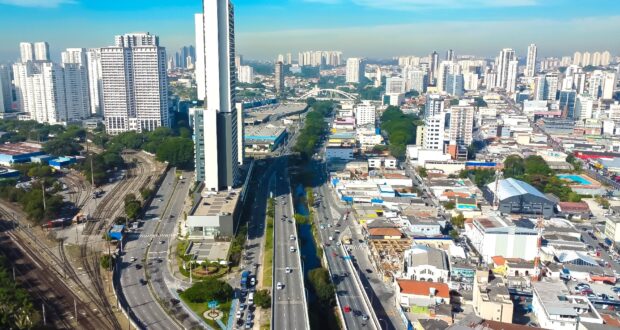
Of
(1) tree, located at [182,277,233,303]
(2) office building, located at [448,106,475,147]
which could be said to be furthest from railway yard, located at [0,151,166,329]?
(2) office building, located at [448,106,475,147]

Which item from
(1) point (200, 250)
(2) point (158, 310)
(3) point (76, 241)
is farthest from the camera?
(3) point (76, 241)

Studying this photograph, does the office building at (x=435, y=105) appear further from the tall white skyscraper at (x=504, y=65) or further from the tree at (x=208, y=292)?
the tall white skyscraper at (x=504, y=65)

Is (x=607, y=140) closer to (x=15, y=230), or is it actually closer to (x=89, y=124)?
(x=15, y=230)

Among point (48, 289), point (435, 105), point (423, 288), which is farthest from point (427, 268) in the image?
point (435, 105)

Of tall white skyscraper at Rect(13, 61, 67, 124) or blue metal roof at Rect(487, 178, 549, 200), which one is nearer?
blue metal roof at Rect(487, 178, 549, 200)

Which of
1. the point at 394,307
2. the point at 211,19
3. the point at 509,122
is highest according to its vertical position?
the point at 211,19

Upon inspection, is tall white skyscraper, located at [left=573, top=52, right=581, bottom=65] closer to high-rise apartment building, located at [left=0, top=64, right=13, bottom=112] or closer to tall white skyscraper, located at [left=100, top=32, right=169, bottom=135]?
tall white skyscraper, located at [left=100, top=32, right=169, bottom=135]

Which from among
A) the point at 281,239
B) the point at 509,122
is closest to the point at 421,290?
the point at 281,239
